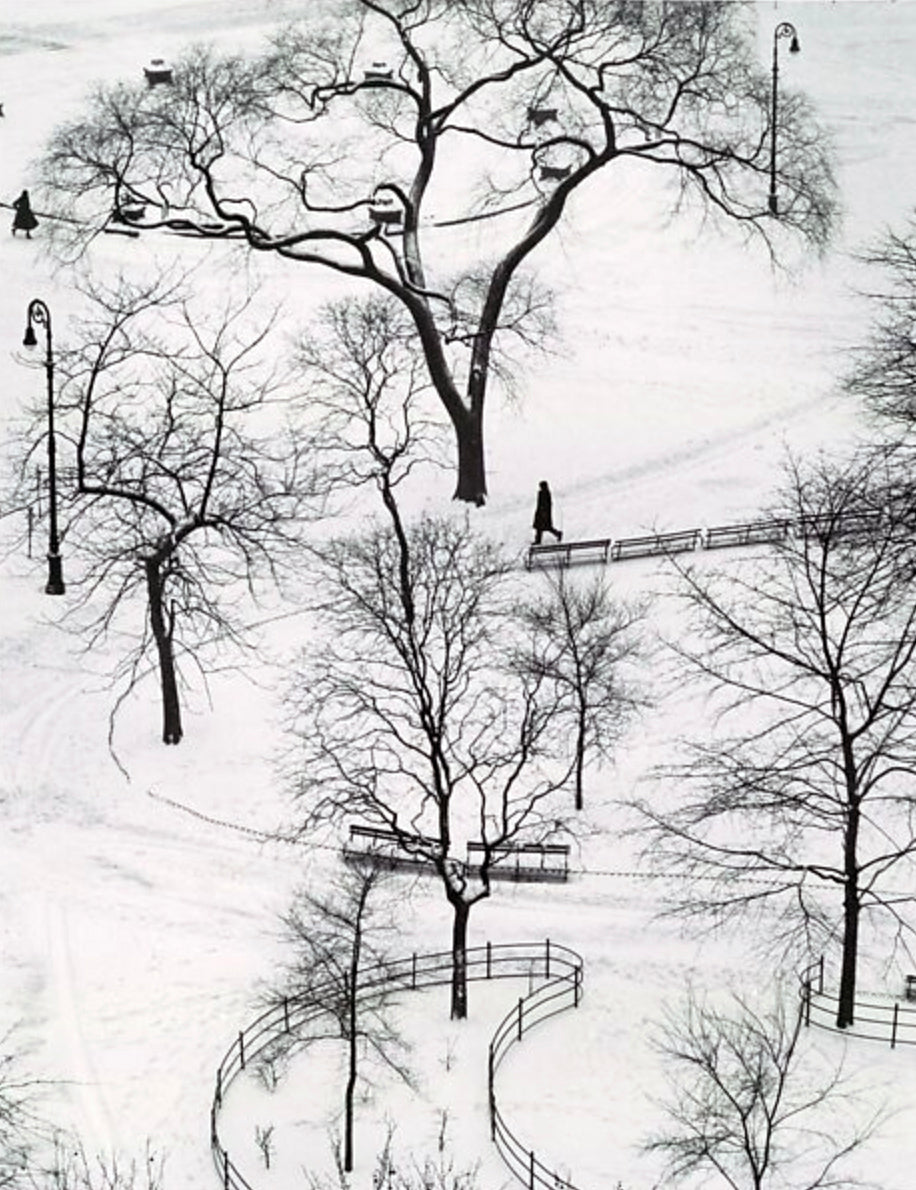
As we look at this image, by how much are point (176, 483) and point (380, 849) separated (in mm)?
8136

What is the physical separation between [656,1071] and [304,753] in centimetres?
925

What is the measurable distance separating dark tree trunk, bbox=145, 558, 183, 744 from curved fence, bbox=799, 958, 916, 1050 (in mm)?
11330

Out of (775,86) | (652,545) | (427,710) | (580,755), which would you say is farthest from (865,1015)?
(775,86)

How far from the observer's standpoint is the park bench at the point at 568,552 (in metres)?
41.6

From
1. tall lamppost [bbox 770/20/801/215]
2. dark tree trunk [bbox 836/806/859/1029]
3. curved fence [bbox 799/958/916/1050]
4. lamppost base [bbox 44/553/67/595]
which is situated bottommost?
curved fence [bbox 799/958/916/1050]

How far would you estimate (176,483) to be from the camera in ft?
127

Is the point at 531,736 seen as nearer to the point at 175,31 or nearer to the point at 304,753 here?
the point at 304,753

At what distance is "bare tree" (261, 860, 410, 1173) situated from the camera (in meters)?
28.7

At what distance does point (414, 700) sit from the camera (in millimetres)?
36875

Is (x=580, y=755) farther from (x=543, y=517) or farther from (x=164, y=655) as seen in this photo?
(x=543, y=517)

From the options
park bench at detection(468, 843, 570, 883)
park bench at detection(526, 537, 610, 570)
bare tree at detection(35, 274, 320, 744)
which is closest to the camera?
park bench at detection(468, 843, 570, 883)

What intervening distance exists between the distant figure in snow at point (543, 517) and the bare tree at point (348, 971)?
1083 centimetres

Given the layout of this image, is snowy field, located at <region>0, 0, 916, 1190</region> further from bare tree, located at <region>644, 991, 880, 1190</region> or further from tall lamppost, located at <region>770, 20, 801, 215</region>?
tall lamppost, located at <region>770, 20, 801, 215</region>

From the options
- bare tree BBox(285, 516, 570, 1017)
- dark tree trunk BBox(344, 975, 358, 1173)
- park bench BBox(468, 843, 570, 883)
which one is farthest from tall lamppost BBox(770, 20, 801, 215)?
dark tree trunk BBox(344, 975, 358, 1173)
